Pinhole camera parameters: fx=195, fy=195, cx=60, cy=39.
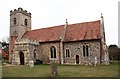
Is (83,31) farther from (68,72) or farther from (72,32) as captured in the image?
(68,72)

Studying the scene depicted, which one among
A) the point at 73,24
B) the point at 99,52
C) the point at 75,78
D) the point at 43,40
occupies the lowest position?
the point at 75,78

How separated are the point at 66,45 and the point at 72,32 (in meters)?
2.92

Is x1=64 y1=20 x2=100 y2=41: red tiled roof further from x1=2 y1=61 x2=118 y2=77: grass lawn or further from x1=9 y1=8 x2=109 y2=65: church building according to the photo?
x1=2 y1=61 x2=118 y2=77: grass lawn

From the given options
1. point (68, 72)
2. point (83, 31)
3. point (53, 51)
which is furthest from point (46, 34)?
point (68, 72)

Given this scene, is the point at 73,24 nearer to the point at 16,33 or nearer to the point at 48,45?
the point at 48,45

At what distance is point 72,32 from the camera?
117ft

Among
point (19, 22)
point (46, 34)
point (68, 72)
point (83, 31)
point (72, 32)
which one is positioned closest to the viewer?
point (68, 72)

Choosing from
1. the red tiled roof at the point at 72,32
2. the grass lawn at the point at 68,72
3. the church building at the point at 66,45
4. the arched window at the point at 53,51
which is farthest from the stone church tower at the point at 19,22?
the grass lawn at the point at 68,72

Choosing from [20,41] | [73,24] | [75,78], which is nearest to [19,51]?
[20,41]

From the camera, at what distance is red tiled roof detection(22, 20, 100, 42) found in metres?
32.8

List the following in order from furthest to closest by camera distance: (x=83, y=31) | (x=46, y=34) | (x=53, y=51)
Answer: (x=46, y=34)
(x=53, y=51)
(x=83, y=31)

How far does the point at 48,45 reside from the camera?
36.0 meters

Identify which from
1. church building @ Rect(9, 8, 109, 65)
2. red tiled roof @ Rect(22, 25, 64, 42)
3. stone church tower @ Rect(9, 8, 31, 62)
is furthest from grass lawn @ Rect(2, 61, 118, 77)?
stone church tower @ Rect(9, 8, 31, 62)

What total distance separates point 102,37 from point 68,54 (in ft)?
22.1
